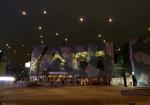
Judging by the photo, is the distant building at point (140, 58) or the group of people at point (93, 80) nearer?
the distant building at point (140, 58)

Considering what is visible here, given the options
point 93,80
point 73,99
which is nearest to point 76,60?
point 93,80

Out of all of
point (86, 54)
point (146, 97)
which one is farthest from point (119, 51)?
point (146, 97)

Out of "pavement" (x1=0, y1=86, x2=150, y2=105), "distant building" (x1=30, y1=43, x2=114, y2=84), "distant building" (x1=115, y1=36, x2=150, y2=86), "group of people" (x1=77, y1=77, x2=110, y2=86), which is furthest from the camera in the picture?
"distant building" (x1=30, y1=43, x2=114, y2=84)

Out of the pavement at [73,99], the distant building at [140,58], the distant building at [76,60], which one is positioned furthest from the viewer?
the distant building at [76,60]

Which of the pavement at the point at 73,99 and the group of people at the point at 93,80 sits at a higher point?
the group of people at the point at 93,80

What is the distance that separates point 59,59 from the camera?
72.6m

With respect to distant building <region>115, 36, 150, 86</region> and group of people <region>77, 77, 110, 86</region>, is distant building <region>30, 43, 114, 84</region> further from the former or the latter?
distant building <region>115, 36, 150, 86</region>

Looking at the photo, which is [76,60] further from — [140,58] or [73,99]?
[73,99]

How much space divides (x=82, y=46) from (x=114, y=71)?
38.1 feet

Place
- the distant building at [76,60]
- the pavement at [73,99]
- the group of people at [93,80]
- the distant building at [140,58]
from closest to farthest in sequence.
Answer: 1. the pavement at [73,99]
2. the distant building at [140,58]
3. the group of people at [93,80]
4. the distant building at [76,60]

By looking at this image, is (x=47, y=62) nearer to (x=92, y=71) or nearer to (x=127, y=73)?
(x=92, y=71)

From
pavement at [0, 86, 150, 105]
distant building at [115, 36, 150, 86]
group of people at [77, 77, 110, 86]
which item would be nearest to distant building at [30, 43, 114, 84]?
group of people at [77, 77, 110, 86]

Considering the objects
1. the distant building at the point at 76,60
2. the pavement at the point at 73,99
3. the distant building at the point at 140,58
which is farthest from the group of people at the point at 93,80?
the pavement at the point at 73,99

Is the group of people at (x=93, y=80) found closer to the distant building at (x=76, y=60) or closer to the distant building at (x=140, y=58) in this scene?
the distant building at (x=76, y=60)
